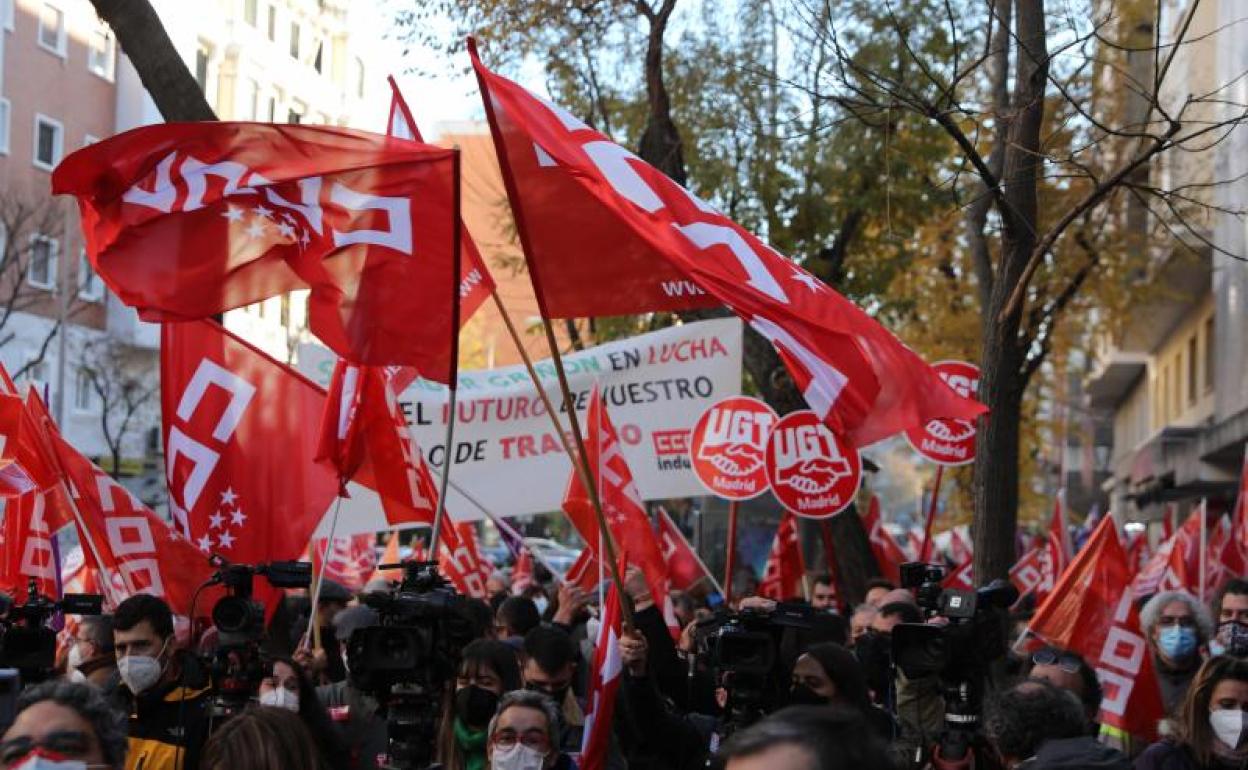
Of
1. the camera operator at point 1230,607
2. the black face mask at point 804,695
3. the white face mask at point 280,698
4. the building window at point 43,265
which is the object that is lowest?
the white face mask at point 280,698

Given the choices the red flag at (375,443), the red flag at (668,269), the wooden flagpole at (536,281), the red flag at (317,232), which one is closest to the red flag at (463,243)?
the red flag at (375,443)

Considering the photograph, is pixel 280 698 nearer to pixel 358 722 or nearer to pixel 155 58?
pixel 358 722

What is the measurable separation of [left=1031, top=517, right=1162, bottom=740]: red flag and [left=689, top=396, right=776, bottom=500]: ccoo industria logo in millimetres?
3427

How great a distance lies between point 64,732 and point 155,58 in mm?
7295

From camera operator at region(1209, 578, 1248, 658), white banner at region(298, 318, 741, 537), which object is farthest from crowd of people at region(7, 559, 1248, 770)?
white banner at region(298, 318, 741, 537)

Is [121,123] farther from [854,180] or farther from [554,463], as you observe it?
[554,463]

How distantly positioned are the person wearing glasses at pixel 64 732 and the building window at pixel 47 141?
36.9 metres

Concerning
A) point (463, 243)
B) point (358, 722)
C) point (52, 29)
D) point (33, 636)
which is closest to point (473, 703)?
point (358, 722)

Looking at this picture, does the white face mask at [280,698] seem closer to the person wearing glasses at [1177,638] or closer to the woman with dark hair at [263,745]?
the woman with dark hair at [263,745]

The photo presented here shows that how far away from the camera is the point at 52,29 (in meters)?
Answer: 40.7

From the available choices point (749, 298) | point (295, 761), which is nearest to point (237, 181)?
point (749, 298)

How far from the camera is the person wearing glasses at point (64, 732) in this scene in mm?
4820

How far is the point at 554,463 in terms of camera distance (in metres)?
12.8

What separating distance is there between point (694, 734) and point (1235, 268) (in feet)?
62.2
